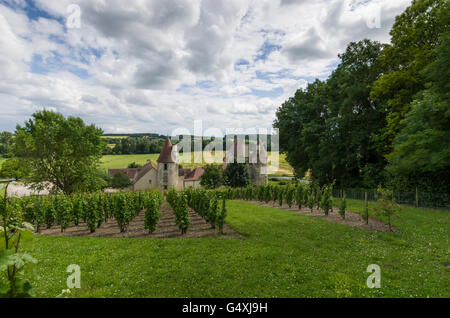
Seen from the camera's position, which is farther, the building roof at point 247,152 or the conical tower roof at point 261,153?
the conical tower roof at point 261,153

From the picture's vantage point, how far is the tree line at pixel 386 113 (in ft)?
41.5

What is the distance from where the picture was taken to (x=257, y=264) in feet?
18.8

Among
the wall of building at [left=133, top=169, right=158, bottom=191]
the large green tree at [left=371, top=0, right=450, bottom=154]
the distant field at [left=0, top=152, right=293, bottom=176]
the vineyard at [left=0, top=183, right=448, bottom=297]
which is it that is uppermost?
the large green tree at [left=371, top=0, right=450, bottom=154]

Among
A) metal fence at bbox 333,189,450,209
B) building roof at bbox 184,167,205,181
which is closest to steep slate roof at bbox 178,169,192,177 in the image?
building roof at bbox 184,167,205,181

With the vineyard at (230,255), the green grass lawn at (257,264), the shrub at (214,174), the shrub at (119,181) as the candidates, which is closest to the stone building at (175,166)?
the shrub at (214,174)

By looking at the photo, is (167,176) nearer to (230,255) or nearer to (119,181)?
(119,181)

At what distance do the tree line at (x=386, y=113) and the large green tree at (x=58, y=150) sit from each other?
77.5 feet

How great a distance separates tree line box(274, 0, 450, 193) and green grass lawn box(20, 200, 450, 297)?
22.2ft

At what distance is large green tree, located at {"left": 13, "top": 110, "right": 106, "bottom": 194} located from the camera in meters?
22.7

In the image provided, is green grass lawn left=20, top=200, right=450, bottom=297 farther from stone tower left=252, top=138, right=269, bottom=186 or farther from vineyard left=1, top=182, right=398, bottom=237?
stone tower left=252, top=138, right=269, bottom=186

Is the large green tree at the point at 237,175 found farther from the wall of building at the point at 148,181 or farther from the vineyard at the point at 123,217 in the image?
the vineyard at the point at 123,217

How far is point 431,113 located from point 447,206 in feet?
20.0
